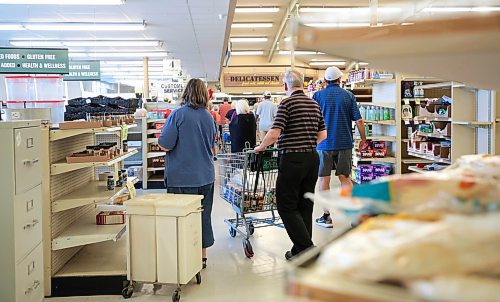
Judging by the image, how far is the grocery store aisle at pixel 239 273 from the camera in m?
4.07

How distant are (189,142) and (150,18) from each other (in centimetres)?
578

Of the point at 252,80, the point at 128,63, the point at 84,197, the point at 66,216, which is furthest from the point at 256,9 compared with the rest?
the point at 84,197

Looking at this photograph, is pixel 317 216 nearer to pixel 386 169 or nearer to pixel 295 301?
pixel 386 169

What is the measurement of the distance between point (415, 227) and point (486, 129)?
549cm

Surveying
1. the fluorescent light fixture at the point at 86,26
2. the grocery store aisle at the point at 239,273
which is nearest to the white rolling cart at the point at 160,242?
the grocery store aisle at the point at 239,273

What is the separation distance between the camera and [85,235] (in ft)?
14.0

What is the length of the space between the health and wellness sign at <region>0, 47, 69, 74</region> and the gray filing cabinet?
5814 millimetres

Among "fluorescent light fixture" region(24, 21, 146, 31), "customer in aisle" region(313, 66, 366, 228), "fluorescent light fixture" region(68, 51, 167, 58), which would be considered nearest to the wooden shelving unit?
"customer in aisle" region(313, 66, 366, 228)

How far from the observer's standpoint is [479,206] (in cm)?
81

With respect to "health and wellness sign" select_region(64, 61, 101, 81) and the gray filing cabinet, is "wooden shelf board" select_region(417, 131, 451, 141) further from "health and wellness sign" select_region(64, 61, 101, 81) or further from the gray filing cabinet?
"health and wellness sign" select_region(64, 61, 101, 81)

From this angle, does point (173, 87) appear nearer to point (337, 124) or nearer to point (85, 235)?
point (337, 124)

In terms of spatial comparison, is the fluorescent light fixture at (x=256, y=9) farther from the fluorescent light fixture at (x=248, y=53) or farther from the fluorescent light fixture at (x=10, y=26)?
the fluorescent light fixture at (x=248, y=53)

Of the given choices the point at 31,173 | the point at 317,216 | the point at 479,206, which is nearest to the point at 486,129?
the point at 317,216

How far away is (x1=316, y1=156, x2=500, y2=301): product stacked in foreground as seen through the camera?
0.66 metres
